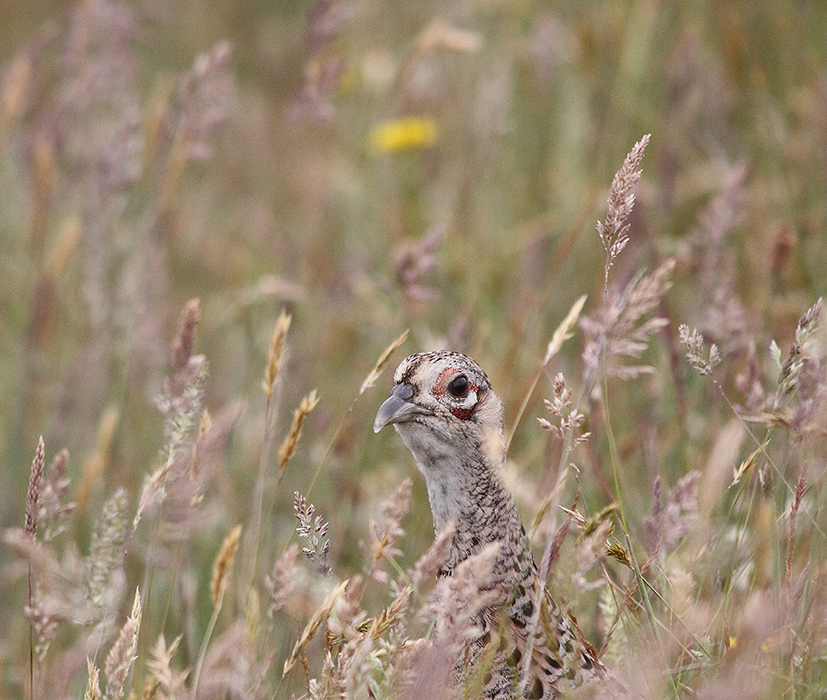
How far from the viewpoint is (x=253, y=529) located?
205cm

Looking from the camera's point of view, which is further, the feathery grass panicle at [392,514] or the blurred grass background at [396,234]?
the blurred grass background at [396,234]

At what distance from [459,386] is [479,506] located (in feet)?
0.94

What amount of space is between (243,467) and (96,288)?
35.3 inches

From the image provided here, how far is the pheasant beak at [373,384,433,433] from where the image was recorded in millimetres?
2322

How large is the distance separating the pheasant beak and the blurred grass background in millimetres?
117

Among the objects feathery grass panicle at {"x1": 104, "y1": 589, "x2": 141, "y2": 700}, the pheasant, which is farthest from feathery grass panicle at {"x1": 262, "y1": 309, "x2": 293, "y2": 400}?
feathery grass panicle at {"x1": 104, "y1": 589, "x2": 141, "y2": 700}

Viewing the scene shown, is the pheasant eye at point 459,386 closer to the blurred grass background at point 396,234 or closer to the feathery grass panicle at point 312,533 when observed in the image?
the blurred grass background at point 396,234

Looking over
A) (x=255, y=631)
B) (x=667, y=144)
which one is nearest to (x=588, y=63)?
(x=667, y=144)

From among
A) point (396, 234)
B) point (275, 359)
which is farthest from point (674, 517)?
point (396, 234)

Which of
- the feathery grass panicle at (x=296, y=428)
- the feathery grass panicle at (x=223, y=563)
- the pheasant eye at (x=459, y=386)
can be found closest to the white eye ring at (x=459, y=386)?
the pheasant eye at (x=459, y=386)

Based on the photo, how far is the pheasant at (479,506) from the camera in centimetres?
217

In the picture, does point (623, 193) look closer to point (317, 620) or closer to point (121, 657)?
point (317, 620)

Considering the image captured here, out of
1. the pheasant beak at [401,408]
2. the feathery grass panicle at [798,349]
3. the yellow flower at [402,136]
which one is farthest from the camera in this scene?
the yellow flower at [402,136]

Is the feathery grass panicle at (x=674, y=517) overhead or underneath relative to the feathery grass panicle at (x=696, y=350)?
underneath
